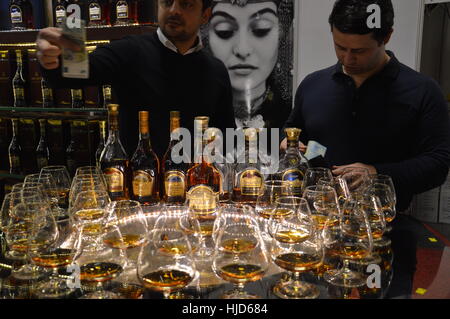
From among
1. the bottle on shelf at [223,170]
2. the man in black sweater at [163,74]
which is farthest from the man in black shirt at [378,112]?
the man in black sweater at [163,74]

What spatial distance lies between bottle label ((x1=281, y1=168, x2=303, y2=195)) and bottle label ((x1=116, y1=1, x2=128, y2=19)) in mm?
1864

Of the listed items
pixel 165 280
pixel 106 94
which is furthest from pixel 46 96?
pixel 165 280

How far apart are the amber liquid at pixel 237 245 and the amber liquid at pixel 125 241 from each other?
21cm

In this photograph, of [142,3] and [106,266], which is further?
[142,3]

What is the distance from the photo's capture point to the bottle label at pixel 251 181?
174cm

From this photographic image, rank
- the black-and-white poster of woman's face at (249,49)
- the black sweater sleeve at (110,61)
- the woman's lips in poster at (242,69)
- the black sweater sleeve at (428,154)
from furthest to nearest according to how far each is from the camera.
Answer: the woman's lips in poster at (242,69) → the black-and-white poster of woman's face at (249,49) → the black sweater sleeve at (110,61) → the black sweater sleeve at (428,154)

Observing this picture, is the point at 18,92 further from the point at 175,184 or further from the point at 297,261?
the point at 297,261

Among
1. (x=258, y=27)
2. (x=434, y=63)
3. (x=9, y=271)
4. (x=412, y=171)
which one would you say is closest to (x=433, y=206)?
(x=434, y=63)

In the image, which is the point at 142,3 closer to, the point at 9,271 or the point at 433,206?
the point at 9,271

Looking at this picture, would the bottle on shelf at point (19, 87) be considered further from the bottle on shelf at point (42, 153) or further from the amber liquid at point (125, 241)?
the amber liquid at point (125, 241)

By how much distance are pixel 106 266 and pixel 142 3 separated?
8.29 feet

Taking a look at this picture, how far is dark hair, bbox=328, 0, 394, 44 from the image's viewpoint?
6.38 feet

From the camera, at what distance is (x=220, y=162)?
180 centimetres

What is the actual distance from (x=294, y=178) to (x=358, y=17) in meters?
0.85
